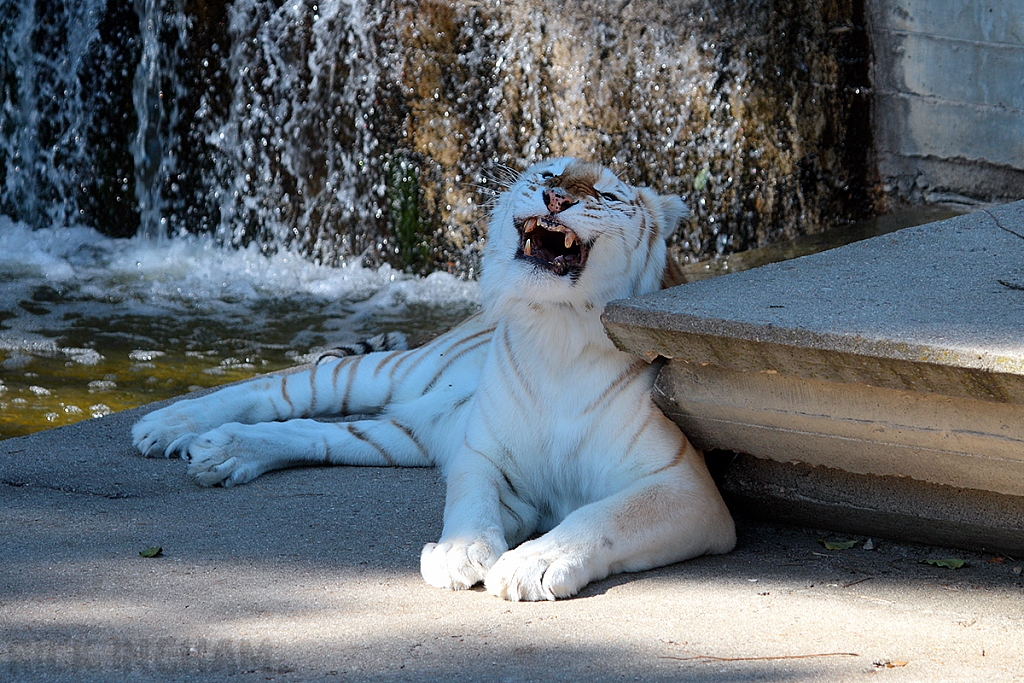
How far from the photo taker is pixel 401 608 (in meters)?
2.53

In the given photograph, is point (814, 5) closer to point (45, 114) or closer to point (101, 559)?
point (45, 114)

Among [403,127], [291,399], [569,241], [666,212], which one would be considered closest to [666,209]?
[666,212]

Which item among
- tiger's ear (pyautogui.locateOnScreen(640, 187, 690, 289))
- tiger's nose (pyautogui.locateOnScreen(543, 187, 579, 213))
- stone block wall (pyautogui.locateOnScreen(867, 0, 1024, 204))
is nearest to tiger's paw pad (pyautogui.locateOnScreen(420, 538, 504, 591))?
tiger's nose (pyautogui.locateOnScreen(543, 187, 579, 213))

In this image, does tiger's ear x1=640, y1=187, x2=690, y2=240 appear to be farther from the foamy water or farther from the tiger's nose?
the foamy water

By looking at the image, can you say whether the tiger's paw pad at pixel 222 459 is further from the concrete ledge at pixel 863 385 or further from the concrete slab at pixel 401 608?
the concrete ledge at pixel 863 385

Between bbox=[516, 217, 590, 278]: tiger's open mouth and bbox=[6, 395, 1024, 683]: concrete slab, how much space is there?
739mm

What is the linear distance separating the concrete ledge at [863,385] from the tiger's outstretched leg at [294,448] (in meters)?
1.13

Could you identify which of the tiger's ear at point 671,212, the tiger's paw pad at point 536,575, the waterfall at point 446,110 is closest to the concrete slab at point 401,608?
the tiger's paw pad at point 536,575

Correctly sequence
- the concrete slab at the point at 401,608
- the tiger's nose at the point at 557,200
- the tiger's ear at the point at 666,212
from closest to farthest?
the concrete slab at the point at 401,608
the tiger's nose at the point at 557,200
the tiger's ear at the point at 666,212

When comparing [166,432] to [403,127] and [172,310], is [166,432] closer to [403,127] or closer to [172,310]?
[172,310]

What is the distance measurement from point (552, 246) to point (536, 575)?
85cm

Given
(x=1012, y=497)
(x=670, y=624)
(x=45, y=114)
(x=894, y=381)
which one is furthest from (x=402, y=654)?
(x=45, y=114)

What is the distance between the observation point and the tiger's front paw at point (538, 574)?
2523 mm

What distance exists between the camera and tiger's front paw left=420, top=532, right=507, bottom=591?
8.56ft
